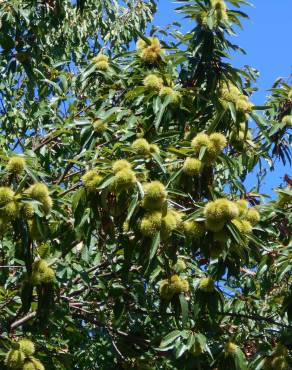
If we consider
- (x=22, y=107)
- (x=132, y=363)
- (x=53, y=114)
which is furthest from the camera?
(x=22, y=107)

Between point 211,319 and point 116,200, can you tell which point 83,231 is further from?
point 211,319

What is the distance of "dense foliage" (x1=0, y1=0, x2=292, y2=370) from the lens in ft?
9.11

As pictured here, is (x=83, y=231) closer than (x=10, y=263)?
Yes

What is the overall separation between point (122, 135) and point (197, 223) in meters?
0.84

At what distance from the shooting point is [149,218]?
2.68 meters

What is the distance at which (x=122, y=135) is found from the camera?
11.5 feet

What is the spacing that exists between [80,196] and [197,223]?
44 cm

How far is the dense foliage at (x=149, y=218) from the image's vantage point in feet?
9.11

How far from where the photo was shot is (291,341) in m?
3.19

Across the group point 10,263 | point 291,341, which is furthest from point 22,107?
point 291,341

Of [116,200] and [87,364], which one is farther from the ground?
[116,200]

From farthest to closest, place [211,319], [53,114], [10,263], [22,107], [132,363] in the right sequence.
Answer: [22,107] → [53,114] → [10,263] → [132,363] → [211,319]

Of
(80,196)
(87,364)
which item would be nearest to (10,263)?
(87,364)

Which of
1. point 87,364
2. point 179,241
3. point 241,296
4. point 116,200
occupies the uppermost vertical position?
point 116,200
